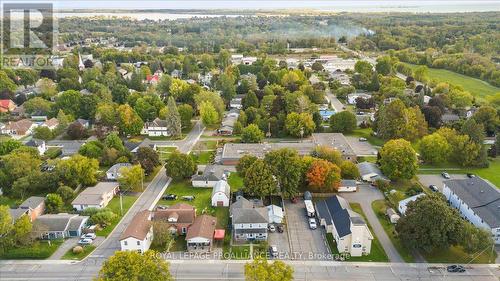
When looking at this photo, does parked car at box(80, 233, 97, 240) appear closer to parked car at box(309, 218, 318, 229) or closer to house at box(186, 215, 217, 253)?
house at box(186, 215, 217, 253)

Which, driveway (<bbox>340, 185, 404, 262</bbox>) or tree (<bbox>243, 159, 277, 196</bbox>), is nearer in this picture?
driveway (<bbox>340, 185, 404, 262</bbox>)

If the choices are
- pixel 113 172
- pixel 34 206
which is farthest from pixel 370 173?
pixel 34 206

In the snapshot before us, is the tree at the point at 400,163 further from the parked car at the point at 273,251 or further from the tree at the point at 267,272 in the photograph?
the tree at the point at 267,272

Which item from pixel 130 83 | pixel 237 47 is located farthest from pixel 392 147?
pixel 237 47

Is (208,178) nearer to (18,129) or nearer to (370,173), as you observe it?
(370,173)

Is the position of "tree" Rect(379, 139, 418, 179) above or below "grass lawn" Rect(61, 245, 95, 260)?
above

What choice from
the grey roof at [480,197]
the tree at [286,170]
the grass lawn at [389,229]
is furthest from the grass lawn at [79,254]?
the grey roof at [480,197]

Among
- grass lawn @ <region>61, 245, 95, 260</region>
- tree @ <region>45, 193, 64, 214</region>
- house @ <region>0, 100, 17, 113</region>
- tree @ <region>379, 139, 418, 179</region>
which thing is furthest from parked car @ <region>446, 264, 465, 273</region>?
house @ <region>0, 100, 17, 113</region>
